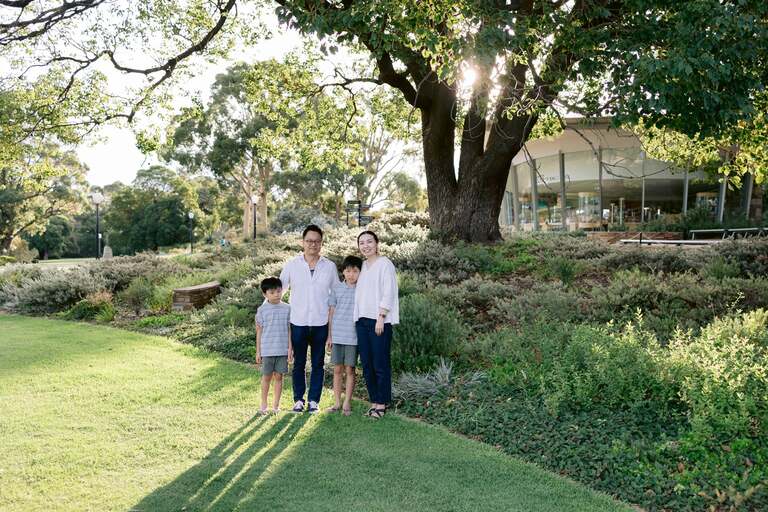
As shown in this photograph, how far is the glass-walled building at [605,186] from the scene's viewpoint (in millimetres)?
28844

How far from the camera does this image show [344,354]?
6.17 metres

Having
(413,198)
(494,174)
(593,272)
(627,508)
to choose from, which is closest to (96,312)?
(494,174)

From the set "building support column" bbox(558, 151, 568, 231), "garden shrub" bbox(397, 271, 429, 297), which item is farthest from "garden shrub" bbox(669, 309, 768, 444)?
"building support column" bbox(558, 151, 568, 231)

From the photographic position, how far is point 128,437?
5.39m

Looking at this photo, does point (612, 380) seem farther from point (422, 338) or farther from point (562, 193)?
point (562, 193)

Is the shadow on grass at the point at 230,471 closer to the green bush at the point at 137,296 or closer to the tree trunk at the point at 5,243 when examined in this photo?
the green bush at the point at 137,296

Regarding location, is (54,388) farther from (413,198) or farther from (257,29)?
(413,198)

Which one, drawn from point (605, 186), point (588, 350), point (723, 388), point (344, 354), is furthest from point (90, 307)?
point (605, 186)

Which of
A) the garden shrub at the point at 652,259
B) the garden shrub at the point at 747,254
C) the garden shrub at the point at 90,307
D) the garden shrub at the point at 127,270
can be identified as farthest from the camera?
the garden shrub at the point at 127,270

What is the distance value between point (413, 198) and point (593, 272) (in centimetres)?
5012

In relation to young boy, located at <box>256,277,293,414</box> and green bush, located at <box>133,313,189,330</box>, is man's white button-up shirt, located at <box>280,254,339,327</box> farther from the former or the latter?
green bush, located at <box>133,313,189,330</box>

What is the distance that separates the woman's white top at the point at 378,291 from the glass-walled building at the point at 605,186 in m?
22.9

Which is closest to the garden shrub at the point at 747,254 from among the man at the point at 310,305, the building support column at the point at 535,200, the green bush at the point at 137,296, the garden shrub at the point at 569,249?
the garden shrub at the point at 569,249

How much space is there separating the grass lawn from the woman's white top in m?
1.05
